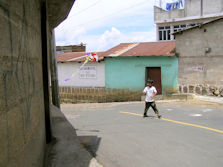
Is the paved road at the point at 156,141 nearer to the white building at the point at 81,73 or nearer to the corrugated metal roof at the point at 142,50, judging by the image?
the corrugated metal roof at the point at 142,50

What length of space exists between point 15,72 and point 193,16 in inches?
1108

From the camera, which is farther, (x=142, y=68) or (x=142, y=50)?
(x=142, y=50)

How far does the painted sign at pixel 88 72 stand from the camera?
2123 cm

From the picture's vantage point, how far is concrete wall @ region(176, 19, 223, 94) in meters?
15.9

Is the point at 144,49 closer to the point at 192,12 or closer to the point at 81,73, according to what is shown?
the point at 81,73

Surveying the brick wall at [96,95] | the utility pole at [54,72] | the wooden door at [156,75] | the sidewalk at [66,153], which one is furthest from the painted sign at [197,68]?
the sidewalk at [66,153]

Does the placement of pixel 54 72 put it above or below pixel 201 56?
below

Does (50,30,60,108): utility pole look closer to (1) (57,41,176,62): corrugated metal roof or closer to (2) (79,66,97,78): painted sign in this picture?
(1) (57,41,176,62): corrugated metal roof

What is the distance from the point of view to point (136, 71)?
19500 millimetres

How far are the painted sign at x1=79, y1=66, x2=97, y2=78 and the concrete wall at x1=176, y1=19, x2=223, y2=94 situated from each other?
725cm

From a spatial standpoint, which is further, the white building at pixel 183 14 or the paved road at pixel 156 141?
the white building at pixel 183 14

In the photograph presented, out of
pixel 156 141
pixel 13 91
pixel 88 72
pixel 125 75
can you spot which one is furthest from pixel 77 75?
pixel 13 91

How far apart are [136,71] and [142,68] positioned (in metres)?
0.54

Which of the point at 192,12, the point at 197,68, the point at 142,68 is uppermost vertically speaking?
the point at 192,12
